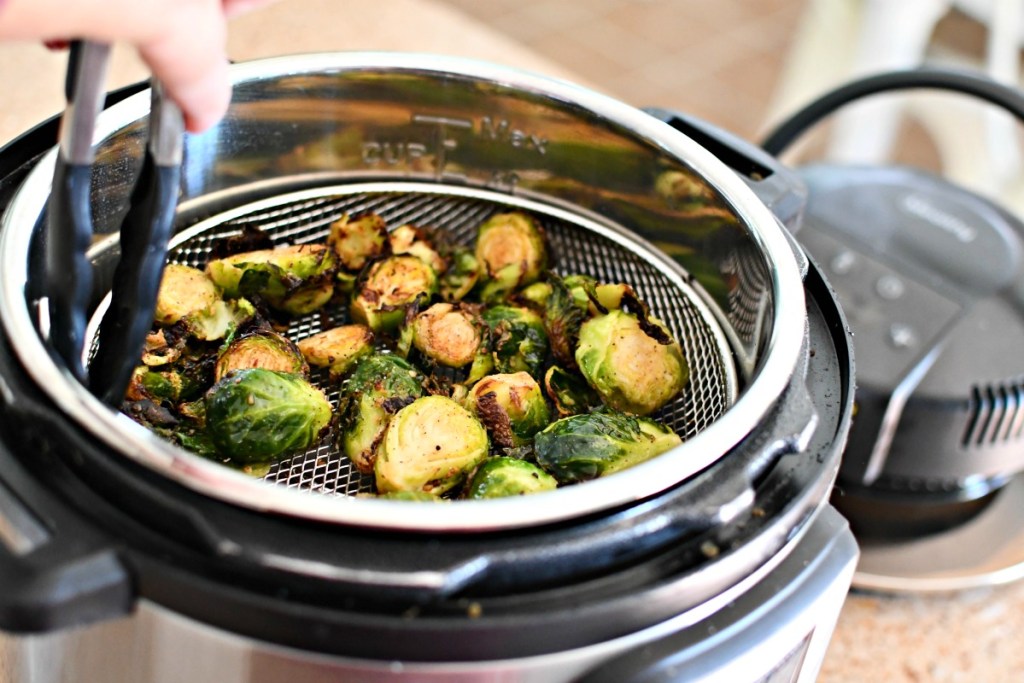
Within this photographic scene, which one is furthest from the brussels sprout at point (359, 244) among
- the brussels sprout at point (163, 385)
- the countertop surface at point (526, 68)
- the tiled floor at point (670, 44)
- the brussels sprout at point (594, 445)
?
the tiled floor at point (670, 44)

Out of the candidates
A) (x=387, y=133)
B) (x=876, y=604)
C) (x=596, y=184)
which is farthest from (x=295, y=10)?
(x=876, y=604)

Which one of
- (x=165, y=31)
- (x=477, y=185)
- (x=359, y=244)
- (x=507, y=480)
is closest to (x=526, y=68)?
(x=477, y=185)

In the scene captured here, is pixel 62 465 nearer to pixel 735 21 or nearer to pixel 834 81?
pixel 834 81

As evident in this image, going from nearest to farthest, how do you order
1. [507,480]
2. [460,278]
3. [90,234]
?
[90,234], [507,480], [460,278]

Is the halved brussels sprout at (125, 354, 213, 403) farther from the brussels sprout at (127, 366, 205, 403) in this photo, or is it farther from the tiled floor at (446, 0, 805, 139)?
the tiled floor at (446, 0, 805, 139)

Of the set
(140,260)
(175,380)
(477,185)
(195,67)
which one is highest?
(195,67)

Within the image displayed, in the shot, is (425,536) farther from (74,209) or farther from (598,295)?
(598,295)

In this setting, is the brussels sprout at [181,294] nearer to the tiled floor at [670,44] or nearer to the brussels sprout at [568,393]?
the brussels sprout at [568,393]
